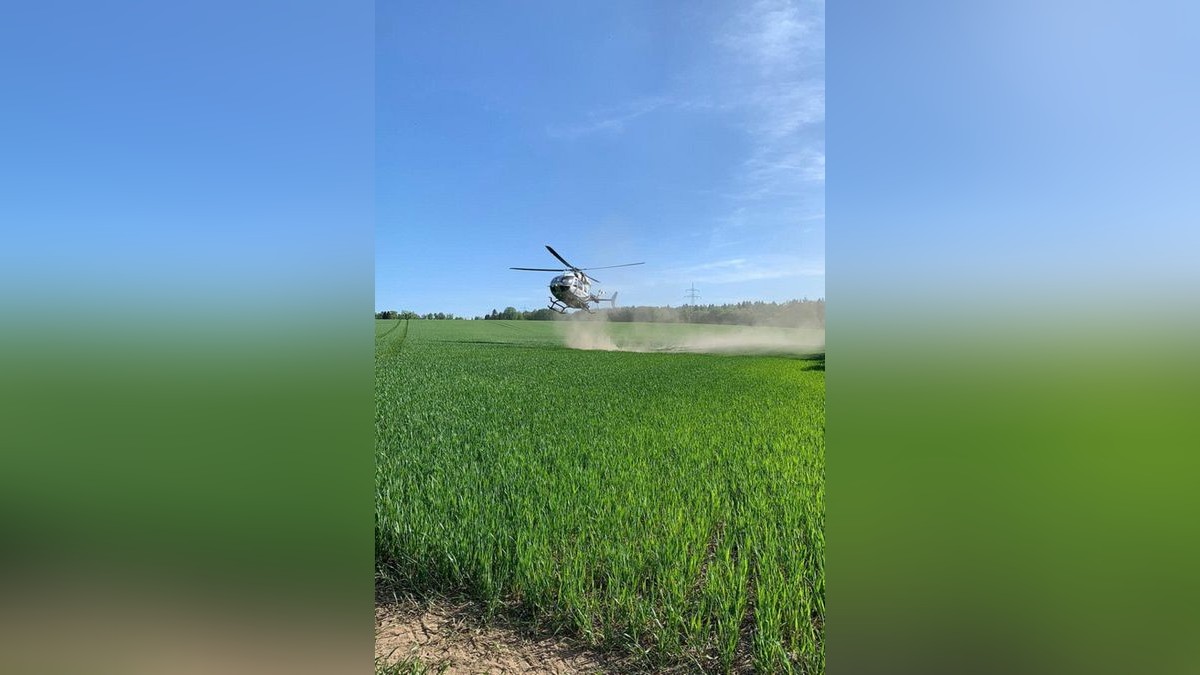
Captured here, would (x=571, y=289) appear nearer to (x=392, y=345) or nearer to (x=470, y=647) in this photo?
(x=392, y=345)

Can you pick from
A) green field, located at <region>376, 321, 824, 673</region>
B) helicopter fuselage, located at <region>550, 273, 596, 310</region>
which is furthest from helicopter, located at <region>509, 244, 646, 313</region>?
green field, located at <region>376, 321, 824, 673</region>

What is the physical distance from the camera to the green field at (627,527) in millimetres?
3033

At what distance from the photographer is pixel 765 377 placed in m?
17.4

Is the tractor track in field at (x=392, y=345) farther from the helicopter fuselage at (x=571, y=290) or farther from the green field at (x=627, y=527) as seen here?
the green field at (x=627, y=527)

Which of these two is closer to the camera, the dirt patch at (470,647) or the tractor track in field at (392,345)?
the dirt patch at (470,647)

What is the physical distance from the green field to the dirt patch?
0.45ft

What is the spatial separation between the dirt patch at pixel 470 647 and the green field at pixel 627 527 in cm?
14

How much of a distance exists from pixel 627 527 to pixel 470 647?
1.67 m

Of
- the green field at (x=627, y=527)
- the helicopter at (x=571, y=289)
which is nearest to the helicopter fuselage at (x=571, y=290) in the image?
the helicopter at (x=571, y=289)

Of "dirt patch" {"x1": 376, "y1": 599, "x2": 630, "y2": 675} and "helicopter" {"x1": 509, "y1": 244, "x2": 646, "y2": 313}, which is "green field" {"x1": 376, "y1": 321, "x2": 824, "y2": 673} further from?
"helicopter" {"x1": 509, "y1": 244, "x2": 646, "y2": 313}
